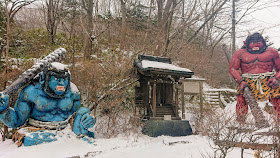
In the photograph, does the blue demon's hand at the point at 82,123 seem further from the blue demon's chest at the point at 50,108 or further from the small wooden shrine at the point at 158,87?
the small wooden shrine at the point at 158,87

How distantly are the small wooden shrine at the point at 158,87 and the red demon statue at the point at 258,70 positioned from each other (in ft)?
5.80

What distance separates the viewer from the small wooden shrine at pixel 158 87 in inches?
236

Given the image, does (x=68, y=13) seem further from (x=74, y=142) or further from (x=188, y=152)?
(x=188, y=152)

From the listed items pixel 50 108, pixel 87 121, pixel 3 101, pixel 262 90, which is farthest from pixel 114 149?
pixel 262 90

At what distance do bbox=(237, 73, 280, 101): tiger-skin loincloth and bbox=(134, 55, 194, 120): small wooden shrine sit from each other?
1.95 m

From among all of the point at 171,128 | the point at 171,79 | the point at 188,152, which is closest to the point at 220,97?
the point at 171,79

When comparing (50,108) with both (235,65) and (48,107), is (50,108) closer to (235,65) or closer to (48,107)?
(48,107)

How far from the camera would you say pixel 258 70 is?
610 centimetres

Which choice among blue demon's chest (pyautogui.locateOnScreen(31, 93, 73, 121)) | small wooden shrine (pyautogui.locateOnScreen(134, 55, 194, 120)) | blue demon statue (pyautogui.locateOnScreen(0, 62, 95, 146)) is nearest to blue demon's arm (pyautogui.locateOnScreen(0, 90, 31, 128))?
blue demon statue (pyautogui.locateOnScreen(0, 62, 95, 146))

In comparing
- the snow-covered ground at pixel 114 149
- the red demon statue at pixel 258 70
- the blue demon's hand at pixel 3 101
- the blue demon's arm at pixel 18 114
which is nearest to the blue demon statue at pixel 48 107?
the blue demon's arm at pixel 18 114

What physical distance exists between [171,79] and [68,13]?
36.8 feet

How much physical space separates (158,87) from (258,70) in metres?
3.34

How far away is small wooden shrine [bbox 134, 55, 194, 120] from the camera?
5996mm

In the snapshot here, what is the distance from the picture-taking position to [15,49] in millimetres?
10375
